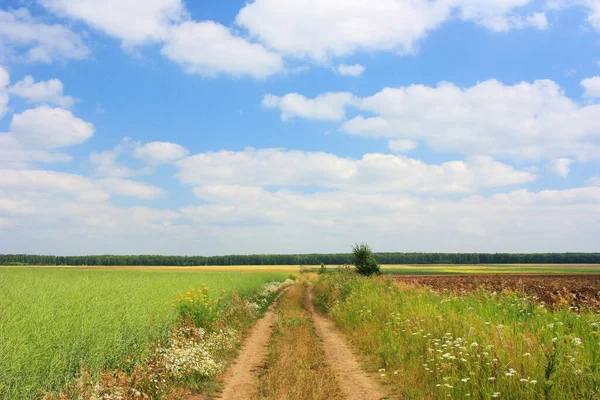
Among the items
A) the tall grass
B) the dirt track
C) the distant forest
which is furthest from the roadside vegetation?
the distant forest

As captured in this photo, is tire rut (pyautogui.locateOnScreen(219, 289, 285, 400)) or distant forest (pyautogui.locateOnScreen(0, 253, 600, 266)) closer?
tire rut (pyautogui.locateOnScreen(219, 289, 285, 400))

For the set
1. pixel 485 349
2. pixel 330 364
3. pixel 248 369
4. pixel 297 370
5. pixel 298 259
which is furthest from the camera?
pixel 298 259

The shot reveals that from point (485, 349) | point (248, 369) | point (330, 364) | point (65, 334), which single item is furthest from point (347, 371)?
point (65, 334)

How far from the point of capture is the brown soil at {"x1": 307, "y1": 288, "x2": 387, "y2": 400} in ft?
30.9

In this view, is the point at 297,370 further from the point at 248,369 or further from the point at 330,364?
the point at 248,369

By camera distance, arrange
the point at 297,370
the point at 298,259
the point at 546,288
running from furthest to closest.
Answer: the point at 298,259 → the point at 546,288 → the point at 297,370

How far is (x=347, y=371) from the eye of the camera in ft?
37.0

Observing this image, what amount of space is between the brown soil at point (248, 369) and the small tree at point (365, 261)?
14.7m

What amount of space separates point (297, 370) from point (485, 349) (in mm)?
4719

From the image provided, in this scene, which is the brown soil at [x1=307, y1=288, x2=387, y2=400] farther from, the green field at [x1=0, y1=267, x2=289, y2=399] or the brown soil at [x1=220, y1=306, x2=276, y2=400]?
the green field at [x1=0, y1=267, x2=289, y2=399]

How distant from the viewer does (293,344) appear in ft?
47.0

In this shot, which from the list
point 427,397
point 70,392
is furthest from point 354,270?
point 70,392

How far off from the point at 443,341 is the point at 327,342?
5.71 meters

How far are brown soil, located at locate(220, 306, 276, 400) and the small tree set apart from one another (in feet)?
48.4
